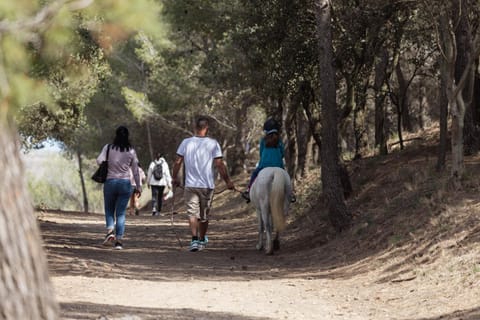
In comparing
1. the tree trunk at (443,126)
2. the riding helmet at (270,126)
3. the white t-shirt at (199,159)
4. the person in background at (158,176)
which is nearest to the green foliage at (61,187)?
the person in background at (158,176)

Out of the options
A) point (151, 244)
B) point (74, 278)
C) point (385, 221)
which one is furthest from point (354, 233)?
point (74, 278)

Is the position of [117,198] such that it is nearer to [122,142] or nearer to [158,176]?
[122,142]

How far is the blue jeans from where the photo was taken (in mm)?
15461

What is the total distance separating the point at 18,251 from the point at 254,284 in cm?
770

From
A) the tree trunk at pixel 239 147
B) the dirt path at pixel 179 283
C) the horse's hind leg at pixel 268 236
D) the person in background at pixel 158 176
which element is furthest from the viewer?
the tree trunk at pixel 239 147

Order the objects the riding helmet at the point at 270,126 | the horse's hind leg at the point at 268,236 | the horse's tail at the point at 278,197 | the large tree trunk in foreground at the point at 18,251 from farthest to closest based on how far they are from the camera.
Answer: the riding helmet at the point at 270,126 < the horse's hind leg at the point at 268,236 < the horse's tail at the point at 278,197 < the large tree trunk in foreground at the point at 18,251

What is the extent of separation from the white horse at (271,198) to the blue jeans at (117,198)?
213 cm

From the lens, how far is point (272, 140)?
15.7 metres

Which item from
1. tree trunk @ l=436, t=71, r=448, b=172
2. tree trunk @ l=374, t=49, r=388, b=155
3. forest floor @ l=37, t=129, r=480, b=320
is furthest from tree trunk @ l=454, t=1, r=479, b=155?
tree trunk @ l=374, t=49, r=388, b=155

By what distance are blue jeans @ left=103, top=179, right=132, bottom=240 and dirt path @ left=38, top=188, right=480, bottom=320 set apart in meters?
0.56

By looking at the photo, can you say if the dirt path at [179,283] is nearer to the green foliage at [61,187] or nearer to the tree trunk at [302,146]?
the tree trunk at [302,146]

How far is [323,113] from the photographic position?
16.0m

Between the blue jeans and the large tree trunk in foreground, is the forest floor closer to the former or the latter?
the blue jeans

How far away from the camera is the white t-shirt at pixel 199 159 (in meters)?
15.6
